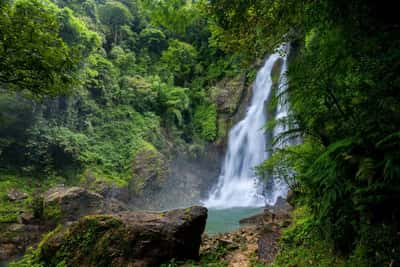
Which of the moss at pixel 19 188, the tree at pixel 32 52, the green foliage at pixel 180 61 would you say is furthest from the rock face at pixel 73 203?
the green foliage at pixel 180 61

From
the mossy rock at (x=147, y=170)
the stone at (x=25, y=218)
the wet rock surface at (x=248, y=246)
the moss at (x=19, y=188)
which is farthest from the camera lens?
the mossy rock at (x=147, y=170)

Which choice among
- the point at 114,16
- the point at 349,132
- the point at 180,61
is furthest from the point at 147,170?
the point at 114,16

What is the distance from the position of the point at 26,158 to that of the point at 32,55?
796 centimetres

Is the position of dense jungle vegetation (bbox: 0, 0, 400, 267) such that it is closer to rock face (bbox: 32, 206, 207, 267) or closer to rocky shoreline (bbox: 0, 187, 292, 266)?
rocky shoreline (bbox: 0, 187, 292, 266)

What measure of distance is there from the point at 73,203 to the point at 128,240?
520 cm

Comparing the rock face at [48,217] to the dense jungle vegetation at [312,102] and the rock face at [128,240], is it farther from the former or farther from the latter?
the rock face at [128,240]

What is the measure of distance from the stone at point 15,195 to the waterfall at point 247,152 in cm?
846

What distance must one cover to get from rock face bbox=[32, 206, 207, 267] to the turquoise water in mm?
3462

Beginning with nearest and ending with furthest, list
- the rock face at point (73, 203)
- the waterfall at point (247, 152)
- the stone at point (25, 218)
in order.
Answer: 1. the stone at point (25, 218)
2. the rock face at point (73, 203)
3. the waterfall at point (247, 152)

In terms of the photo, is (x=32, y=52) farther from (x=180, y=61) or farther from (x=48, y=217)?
(x=180, y=61)

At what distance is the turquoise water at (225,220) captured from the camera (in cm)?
812

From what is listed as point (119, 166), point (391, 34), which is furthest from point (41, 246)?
point (119, 166)

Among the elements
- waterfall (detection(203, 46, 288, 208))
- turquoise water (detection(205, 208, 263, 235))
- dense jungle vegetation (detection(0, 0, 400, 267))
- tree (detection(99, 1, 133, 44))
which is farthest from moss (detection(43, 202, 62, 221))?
tree (detection(99, 1, 133, 44))

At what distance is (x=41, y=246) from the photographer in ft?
15.5
